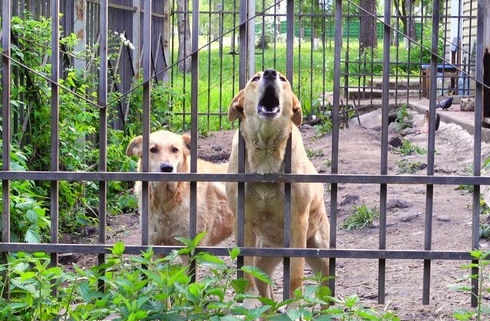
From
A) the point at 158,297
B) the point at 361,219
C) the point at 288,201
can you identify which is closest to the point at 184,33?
the point at 361,219

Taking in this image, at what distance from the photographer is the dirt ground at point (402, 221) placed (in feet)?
21.2

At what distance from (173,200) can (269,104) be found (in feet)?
5.91

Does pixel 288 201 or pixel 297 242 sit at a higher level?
pixel 288 201

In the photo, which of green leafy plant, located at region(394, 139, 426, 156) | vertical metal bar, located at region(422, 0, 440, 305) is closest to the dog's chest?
vertical metal bar, located at region(422, 0, 440, 305)

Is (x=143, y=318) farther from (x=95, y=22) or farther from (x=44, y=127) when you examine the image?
(x=95, y=22)

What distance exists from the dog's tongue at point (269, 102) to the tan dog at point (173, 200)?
144cm

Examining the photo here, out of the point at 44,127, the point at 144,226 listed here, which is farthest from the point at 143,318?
the point at 44,127

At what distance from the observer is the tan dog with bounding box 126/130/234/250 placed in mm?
7148

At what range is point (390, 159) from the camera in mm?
13695

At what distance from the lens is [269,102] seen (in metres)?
5.77

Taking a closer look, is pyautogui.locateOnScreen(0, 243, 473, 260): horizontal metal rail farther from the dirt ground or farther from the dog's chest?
the dog's chest

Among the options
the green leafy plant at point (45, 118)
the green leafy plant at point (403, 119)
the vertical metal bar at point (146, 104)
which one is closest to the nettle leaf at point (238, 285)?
the vertical metal bar at point (146, 104)

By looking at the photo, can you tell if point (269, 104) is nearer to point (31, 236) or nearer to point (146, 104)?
point (146, 104)

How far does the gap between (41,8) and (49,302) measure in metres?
5.42
